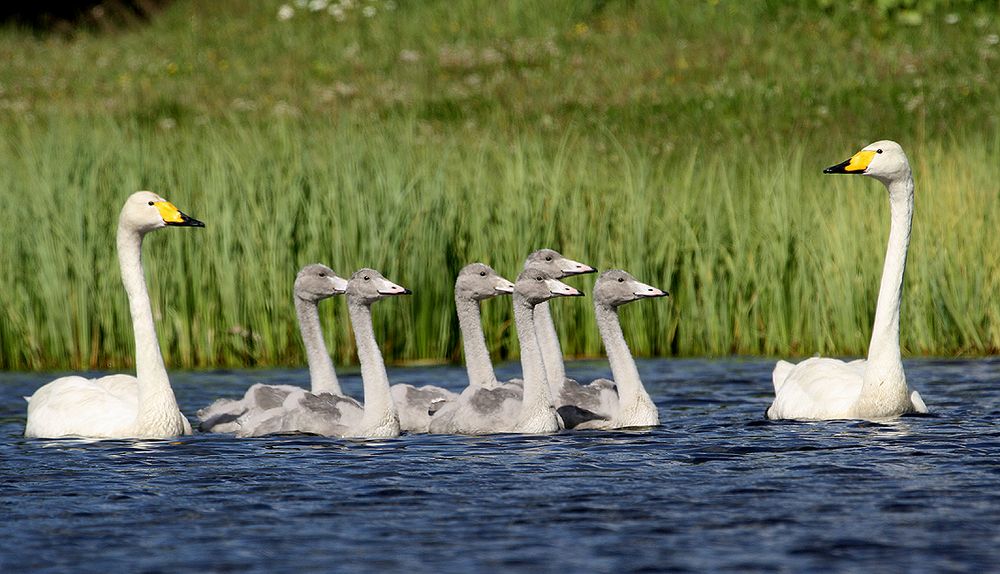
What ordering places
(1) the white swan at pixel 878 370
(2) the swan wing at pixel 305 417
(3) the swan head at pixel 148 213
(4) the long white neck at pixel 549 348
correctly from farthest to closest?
(4) the long white neck at pixel 549 348 < (3) the swan head at pixel 148 213 < (2) the swan wing at pixel 305 417 < (1) the white swan at pixel 878 370

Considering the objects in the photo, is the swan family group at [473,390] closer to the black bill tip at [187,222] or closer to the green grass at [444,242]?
the black bill tip at [187,222]

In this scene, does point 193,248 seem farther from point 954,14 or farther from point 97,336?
point 954,14

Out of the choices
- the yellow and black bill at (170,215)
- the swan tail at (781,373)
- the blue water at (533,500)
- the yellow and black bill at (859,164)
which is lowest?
the blue water at (533,500)

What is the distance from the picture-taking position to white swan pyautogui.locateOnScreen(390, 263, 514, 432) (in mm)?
11859

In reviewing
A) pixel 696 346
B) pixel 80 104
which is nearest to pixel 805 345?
pixel 696 346

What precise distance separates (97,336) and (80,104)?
46.6 feet

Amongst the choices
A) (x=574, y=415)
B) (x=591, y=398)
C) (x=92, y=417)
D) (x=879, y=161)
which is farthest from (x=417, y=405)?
(x=879, y=161)

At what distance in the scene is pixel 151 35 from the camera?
37281 millimetres

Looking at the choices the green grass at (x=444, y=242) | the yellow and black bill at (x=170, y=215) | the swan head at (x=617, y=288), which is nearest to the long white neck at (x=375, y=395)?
the yellow and black bill at (x=170, y=215)

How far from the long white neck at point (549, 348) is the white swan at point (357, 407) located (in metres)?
1.53

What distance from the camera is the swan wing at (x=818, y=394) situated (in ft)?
37.2

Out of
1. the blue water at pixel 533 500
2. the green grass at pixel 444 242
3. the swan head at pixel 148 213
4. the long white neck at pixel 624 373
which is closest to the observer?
the blue water at pixel 533 500

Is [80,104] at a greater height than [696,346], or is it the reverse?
[80,104]

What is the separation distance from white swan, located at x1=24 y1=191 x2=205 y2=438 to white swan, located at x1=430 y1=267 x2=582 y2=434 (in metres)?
1.82
